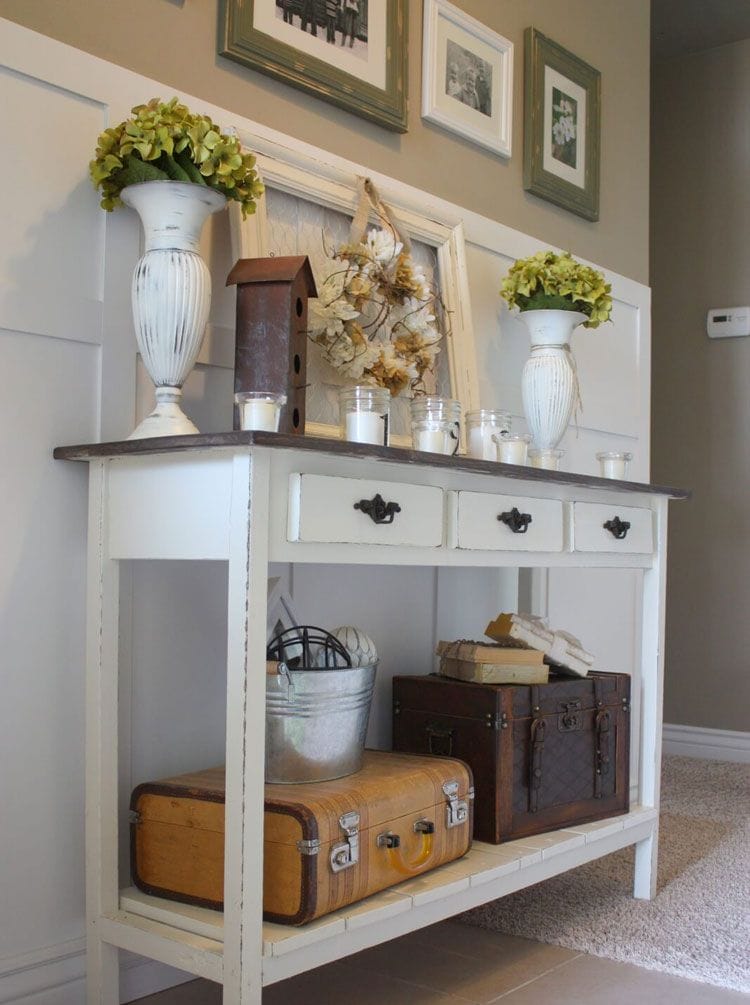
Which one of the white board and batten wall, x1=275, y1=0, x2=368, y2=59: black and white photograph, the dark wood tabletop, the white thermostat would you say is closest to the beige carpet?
the white board and batten wall

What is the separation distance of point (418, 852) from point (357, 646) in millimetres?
371

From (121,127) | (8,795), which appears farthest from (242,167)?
(8,795)

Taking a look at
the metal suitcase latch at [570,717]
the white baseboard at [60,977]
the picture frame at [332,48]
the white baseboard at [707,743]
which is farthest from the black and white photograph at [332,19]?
the white baseboard at [707,743]

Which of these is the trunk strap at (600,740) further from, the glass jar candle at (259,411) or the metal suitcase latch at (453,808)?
the glass jar candle at (259,411)

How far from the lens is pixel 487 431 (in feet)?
7.59

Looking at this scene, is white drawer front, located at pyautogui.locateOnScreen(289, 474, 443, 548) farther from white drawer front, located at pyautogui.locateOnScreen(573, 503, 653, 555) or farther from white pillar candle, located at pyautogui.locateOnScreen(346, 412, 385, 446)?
white drawer front, located at pyautogui.locateOnScreen(573, 503, 653, 555)

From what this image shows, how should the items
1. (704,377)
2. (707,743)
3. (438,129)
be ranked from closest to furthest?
1. (438,129)
2. (707,743)
3. (704,377)

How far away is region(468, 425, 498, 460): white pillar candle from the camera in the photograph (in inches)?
90.7

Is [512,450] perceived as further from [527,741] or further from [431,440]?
[527,741]

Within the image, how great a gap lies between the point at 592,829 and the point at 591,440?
130 cm

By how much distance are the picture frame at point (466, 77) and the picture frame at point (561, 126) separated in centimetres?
10

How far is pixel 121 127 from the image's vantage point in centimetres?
179

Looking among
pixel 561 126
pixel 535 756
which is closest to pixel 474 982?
pixel 535 756

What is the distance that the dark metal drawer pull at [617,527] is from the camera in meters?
2.40
